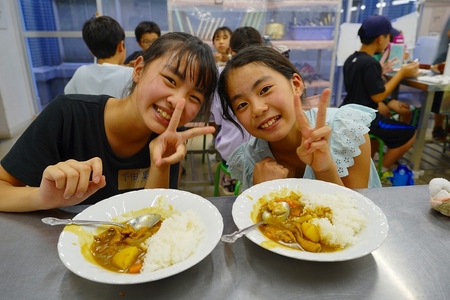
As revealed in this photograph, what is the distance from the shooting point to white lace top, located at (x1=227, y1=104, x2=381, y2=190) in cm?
133

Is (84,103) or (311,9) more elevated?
(311,9)

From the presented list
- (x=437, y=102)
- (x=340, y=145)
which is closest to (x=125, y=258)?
(x=340, y=145)

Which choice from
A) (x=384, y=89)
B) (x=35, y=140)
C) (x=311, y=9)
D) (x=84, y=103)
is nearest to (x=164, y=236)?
(x=35, y=140)

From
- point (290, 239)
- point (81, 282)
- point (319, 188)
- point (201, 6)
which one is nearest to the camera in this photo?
point (81, 282)

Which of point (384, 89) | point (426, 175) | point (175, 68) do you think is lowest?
point (426, 175)

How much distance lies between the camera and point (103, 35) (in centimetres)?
256

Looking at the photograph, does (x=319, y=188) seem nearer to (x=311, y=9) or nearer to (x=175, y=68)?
(x=175, y=68)

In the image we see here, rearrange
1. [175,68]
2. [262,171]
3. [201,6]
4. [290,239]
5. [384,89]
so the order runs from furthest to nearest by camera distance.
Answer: [201,6] < [384,89] < [262,171] < [175,68] < [290,239]

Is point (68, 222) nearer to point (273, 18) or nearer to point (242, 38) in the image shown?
point (242, 38)

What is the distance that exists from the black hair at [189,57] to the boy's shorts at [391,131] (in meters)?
2.39

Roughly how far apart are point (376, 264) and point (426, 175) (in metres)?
3.33

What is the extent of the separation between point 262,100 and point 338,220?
1.88 ft

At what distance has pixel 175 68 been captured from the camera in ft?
3.74

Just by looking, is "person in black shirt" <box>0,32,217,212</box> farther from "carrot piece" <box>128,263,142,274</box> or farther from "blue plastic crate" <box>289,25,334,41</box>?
"blue plastic crate" <box>289,25,334,41</box>
